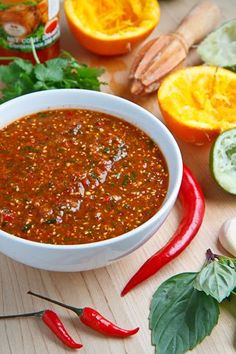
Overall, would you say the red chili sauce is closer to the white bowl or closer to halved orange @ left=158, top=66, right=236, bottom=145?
the white bowl

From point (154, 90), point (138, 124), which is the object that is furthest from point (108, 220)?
point (154, 90)

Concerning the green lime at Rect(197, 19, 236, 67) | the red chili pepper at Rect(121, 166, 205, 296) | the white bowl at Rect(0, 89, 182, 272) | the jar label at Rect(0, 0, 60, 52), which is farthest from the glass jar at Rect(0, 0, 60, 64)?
the red chili pepper at Rect(121, 166, 205, 296)

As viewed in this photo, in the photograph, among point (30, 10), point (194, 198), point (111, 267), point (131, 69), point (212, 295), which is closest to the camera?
point (212, 295)

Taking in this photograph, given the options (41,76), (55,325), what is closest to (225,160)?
(41,76)

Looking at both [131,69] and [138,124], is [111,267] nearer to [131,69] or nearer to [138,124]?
[138,124]

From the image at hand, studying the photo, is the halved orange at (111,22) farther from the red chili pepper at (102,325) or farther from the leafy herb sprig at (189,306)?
the red chili pepper at (102,325)

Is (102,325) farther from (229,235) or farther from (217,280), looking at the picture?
(229,235)

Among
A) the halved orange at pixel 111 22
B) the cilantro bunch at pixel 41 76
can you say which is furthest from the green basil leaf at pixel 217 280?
the halved orange at pixel 111 22
